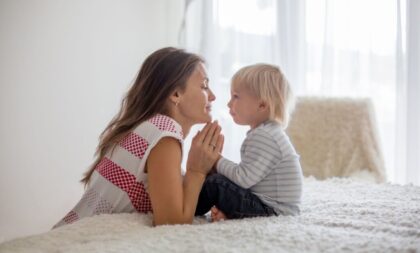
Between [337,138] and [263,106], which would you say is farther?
[337,138]

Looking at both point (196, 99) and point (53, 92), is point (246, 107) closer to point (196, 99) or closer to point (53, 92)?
point (196, 99)

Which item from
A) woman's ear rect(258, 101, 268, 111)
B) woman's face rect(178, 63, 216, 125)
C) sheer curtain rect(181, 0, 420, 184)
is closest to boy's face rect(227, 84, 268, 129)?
woman's ear rect(258, 101, 268, 111)

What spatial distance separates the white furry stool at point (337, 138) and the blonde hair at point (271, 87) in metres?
0.97

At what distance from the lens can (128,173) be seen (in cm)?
136

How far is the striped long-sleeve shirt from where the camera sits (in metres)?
1.42

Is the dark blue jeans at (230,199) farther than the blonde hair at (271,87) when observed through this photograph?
No

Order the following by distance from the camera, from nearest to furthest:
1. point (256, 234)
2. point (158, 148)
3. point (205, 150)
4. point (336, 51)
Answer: point (256, 234), point (158, 148), point (205, 150), point (336, 51)

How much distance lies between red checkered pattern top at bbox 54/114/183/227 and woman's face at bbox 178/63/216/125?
Result: 0.43 ft

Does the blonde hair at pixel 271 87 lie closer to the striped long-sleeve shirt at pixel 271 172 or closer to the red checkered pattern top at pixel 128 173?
the striped long-sleeve shirt at pixel 271 172

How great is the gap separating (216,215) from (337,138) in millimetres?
1230

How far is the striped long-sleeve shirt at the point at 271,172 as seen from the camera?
4.65ft

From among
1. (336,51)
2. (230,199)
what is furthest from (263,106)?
(336,51)

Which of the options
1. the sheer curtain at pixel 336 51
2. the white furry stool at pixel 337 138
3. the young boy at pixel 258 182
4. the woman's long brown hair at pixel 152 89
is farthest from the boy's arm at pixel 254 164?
the sheer curtain at pixel 336 51

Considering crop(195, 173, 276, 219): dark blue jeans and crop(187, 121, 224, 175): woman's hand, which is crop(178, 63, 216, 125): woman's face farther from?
crop(195, 173, 276, 219): dark blue jeans
